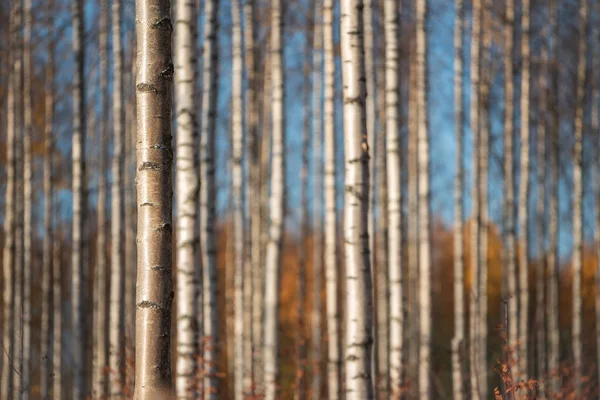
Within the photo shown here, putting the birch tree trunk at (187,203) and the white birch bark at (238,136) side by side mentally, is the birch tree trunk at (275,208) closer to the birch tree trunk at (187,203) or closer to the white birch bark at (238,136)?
the white birch bark at (238,136)

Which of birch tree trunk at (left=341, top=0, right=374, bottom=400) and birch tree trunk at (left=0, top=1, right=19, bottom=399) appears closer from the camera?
birch tree trunk at (left=341, top=0, right=374, bottom=400)

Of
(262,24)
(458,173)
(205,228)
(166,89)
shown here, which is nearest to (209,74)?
(205,228)

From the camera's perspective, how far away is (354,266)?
5.45 m

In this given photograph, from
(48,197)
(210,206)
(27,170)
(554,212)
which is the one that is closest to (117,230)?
(27,170)

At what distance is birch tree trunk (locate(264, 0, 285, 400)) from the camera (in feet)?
33.0

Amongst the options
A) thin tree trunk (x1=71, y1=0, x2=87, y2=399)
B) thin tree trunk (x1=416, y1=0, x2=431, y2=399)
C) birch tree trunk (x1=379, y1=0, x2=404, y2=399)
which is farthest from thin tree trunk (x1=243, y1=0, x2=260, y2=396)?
birch tree trunk (x1=379, y1=0, x2=404, y2=399)

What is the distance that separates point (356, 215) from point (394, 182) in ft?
7.13

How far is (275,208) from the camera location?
1001 cm

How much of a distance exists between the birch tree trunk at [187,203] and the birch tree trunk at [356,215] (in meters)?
1.26

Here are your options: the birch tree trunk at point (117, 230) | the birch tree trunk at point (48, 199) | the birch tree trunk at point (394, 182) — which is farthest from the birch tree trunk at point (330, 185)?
the birch tree trunk at point (48, 199)

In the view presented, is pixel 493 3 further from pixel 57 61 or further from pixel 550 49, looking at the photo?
pixel 57 61

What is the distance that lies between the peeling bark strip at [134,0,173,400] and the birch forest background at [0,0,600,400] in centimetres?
1

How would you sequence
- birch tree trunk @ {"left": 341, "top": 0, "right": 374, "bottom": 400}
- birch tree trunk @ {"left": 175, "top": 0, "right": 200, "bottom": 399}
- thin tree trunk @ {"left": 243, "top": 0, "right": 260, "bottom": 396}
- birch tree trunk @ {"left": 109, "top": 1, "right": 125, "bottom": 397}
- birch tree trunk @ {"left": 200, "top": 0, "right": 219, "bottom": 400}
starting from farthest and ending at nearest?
thin tree trunk @ {"left": 243, "top": 0, "right": 260, "bottom": 396} → birch tree trunk @ {"left": 109, "top": 1, "right": 125, "bottom": 397} → birch tree trunk @ {"left": 200, "top": 0, "right": 219, "bottom": 400} → birch tree trunk @ {"left": 175, "top": 0, "right": 200, "bottom": 399} → birch tree trunk @ {"left": 341, "top": 0, "right": 374, "bottom": 400}

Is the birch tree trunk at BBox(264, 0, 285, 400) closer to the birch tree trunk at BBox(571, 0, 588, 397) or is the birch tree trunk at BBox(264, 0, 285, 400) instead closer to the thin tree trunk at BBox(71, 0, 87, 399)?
the thin tree trunk at BBox(71, 0, 87, 399)
